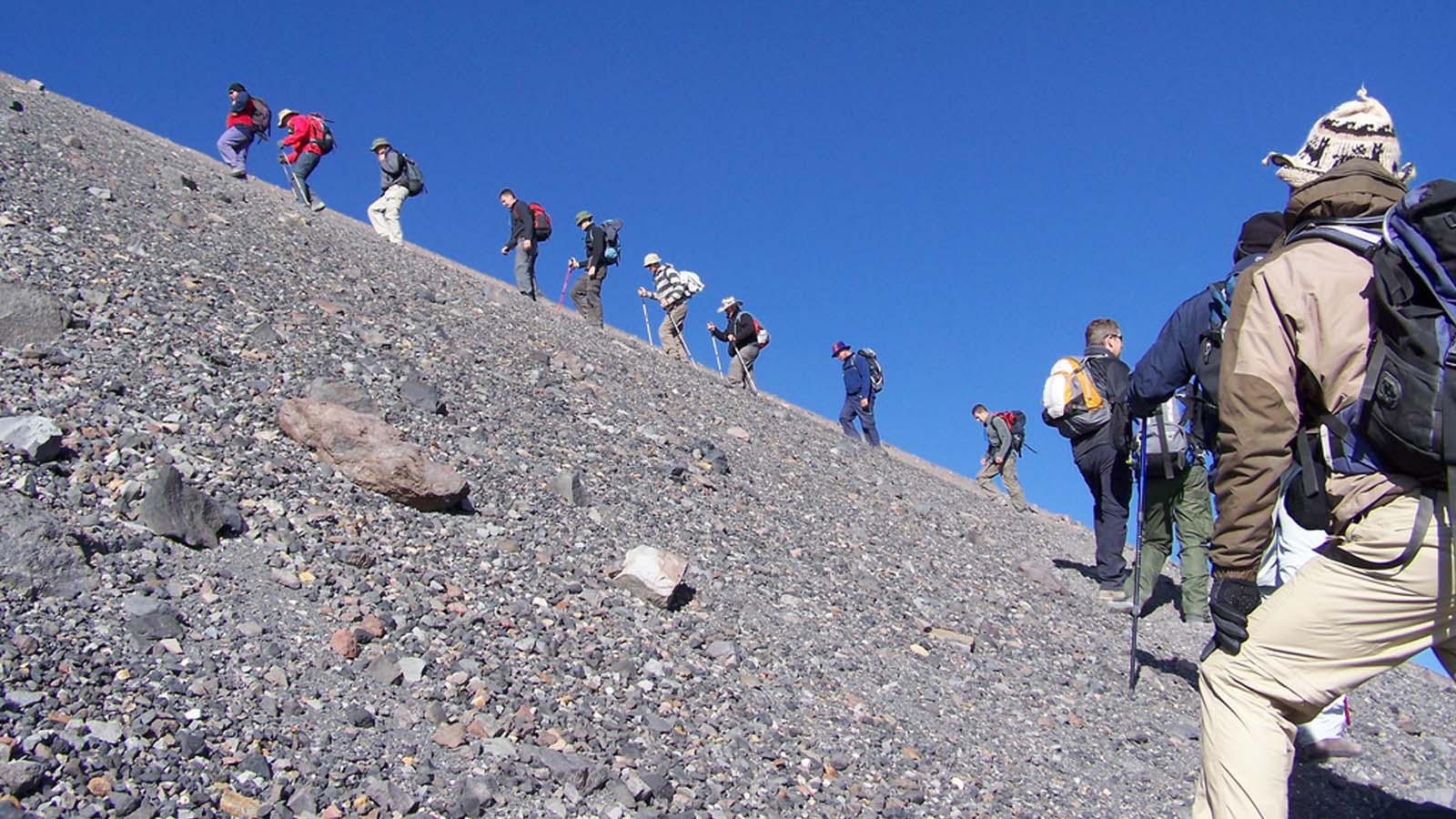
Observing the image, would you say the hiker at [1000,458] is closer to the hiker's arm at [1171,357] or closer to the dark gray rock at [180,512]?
the hiker's arm at [1171,357]

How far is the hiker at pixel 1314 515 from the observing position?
3486mm

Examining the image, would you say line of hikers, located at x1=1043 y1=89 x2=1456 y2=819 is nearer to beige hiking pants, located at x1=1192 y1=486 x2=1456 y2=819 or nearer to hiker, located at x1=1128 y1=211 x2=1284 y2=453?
beige hiking pants, located at x1=1192 y1=486 x2=1456 y2=819

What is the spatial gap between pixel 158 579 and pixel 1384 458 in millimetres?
5559

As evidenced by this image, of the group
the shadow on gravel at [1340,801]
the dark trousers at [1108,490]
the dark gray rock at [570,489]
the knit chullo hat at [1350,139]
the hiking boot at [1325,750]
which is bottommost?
the shadow on gravel at [1340,801]

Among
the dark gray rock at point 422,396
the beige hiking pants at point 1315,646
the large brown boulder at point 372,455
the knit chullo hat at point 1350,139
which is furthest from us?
the dark gray rock at point 422,396

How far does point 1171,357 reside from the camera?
752 cm

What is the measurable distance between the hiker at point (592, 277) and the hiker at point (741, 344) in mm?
2428

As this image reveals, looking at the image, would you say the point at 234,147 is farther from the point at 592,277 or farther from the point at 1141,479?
the point at 1141,479

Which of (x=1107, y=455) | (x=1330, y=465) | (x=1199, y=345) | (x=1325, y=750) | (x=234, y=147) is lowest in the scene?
(x=1330, y=465)

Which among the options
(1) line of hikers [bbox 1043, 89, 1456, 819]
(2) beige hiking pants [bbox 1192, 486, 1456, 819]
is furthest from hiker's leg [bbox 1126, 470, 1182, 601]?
(2) beige hiking pants [bbox 1192, 486, 1456, 819]

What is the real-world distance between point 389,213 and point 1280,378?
18.1m

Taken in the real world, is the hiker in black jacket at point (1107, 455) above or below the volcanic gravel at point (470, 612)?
above

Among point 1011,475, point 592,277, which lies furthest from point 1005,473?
point 592,277

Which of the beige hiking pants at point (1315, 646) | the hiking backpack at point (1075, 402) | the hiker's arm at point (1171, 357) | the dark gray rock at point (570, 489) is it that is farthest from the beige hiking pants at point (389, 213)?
the beige hiking pants at point (1315, 646)
